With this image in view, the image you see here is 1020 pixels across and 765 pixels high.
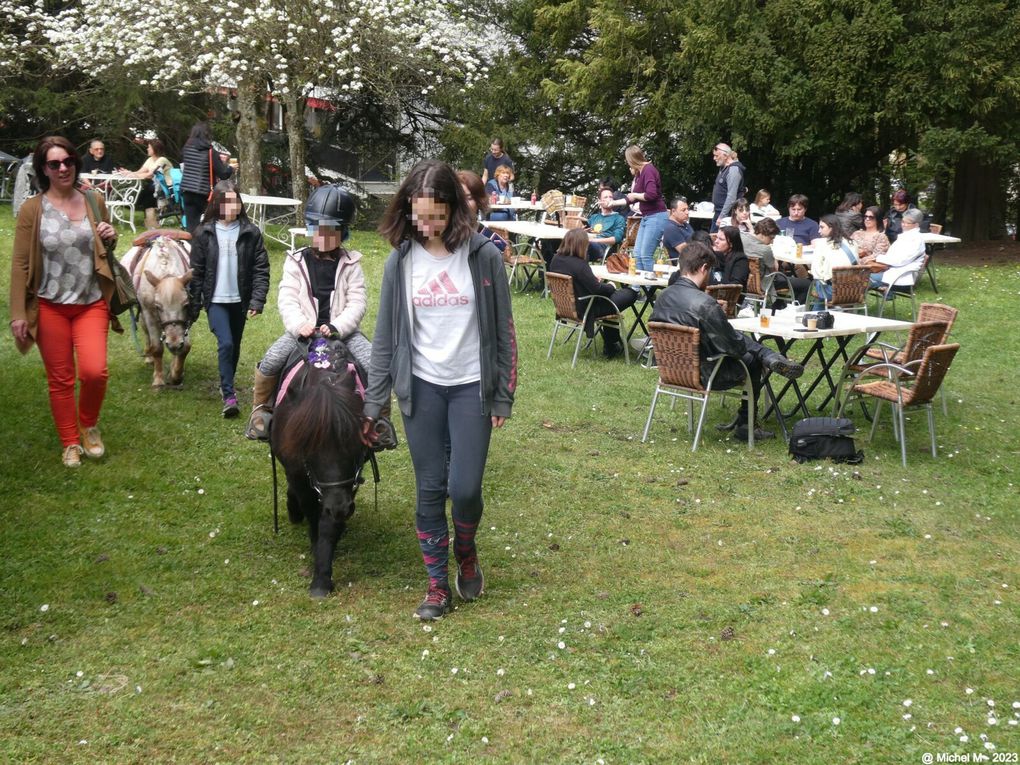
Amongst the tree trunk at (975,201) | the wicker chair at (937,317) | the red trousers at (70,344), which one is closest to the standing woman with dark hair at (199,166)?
the red trousers at (70,344)

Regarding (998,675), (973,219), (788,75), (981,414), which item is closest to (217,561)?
(998,675)

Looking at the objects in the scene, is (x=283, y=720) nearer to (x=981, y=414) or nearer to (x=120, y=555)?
(x=120, y=555)

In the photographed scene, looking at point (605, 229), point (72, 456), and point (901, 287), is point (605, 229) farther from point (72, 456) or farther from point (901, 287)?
point (72, 456)

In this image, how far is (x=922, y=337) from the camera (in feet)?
28.5

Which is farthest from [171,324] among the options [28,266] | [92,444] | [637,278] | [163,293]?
[637,278]

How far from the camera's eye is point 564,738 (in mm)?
4430

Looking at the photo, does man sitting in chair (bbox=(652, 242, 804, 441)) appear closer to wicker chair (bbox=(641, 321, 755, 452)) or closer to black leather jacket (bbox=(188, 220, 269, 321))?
wicker chair (bbox=(641, 321, 755, 452))

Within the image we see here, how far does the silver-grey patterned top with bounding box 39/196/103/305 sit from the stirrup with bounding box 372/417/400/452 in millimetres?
2800

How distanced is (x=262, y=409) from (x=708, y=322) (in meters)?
3.43

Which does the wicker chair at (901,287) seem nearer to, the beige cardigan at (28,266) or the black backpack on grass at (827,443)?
the black backpack on grass at (827,443)

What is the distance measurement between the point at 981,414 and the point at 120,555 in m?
7.25

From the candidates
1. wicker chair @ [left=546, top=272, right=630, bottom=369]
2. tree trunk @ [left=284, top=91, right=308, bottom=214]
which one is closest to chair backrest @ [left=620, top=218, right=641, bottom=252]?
wicker chair @ [left=546, top=272, right=630, bottom=369]

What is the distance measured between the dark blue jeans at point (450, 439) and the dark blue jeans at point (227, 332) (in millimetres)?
4052

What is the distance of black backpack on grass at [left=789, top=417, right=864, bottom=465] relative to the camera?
8.33 meters
